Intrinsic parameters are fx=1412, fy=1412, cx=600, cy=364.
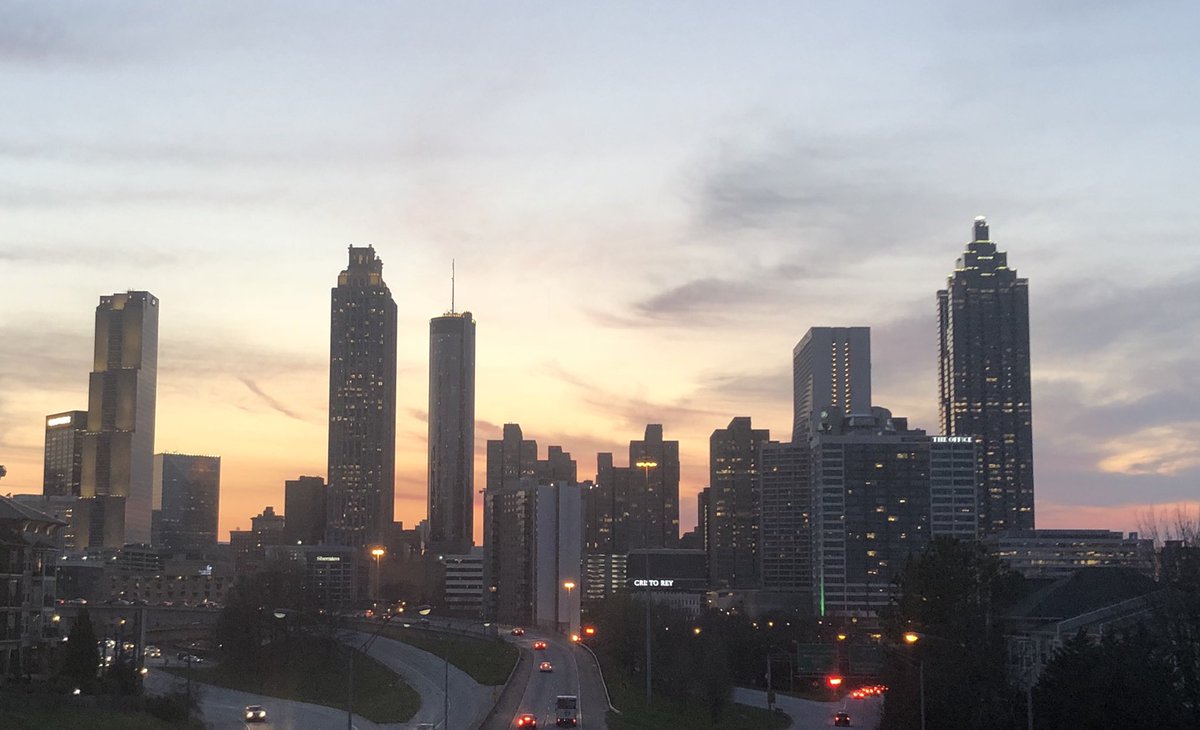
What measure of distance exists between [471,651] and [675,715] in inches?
1968

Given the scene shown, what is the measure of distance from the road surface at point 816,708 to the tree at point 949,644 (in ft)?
26.9

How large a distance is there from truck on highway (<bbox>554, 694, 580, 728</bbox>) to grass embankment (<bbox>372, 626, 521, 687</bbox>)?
21848 mm

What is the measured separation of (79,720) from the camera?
6391 cm

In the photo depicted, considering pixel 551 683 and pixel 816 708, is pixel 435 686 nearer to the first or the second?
pixel 551 683

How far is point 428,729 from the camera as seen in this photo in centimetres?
7694

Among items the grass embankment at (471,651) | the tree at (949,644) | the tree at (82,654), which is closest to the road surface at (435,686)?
the grass embankment at (471,651)

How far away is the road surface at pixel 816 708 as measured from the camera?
97.2 meters

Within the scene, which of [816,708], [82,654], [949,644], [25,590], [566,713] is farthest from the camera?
[816,708]

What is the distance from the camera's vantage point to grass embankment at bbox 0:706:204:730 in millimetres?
60094

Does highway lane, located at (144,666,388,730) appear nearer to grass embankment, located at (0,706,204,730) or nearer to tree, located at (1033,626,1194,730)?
grass embankment, located at (0,706,204,730)

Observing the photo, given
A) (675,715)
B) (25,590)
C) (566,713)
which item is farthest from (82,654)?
(675,715)

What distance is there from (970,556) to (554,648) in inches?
3174

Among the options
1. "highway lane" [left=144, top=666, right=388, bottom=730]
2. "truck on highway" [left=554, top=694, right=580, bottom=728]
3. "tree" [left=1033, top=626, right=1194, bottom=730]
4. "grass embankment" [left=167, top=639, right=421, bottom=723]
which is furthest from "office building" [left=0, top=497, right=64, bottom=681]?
"tree" [left=1033, top=626, right=1194, bottom=730]

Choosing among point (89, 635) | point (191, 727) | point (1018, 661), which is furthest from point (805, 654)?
point (89, 635)
